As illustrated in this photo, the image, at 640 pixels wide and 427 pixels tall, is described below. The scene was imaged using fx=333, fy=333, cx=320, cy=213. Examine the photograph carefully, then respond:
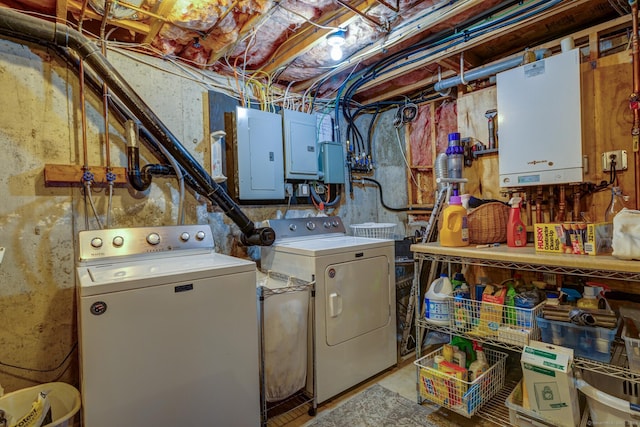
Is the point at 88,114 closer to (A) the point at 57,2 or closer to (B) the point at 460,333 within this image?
(A) the point at 57,2

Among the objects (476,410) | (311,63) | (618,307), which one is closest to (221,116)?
(311,63)

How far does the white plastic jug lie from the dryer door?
0.38 m

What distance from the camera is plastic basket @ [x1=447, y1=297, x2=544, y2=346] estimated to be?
1712 mm

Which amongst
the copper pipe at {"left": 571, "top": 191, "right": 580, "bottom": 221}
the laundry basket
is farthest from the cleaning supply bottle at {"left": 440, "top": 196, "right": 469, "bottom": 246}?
the laundry basket

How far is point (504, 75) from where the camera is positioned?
7.02 feet

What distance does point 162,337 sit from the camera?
1450mm

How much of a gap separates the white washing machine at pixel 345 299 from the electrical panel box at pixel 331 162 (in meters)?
0.64

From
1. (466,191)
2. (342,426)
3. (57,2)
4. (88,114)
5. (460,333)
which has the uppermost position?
(57,2)

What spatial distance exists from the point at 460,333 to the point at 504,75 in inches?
64.4

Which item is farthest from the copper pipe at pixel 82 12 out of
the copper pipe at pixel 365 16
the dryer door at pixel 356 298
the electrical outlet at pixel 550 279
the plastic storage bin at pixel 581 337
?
the electrical outlet at pixel 550 279

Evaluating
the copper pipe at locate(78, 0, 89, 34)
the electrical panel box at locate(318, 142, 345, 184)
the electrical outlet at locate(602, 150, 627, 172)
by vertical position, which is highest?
the copper pipe at locate(78, 0, 89, 34)

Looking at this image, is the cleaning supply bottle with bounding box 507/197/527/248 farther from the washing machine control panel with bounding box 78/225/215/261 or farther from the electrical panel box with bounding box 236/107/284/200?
the washing machine control panel with bounding box 78/225/215/261

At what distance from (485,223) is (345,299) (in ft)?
3.22

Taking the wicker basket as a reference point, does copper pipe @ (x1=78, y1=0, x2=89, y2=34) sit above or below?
above
